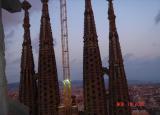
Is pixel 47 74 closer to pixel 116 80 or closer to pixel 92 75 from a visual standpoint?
pixel 92 75

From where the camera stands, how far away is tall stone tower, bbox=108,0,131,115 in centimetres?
7325

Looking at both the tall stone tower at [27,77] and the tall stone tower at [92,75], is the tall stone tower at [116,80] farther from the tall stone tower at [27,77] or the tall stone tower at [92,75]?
the tall stone tower at [27,77]

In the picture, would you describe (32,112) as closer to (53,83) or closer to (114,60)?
(53,83)

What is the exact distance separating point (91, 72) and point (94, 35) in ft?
23.9

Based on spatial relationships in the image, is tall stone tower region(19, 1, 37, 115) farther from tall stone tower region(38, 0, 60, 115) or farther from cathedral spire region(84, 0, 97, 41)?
cathedral spire region(84, 0, 97, 41)

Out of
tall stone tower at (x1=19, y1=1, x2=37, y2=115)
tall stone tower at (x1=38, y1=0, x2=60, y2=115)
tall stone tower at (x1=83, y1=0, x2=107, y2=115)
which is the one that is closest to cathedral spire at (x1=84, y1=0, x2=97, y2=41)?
tall stone tower at (x1=83, y1=0, x2=107, y2=115)

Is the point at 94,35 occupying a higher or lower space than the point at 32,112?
higher

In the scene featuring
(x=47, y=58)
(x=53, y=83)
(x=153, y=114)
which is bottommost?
(x=153, y=114)

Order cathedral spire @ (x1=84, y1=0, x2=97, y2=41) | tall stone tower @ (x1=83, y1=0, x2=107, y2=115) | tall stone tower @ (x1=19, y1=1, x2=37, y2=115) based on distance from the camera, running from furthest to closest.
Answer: tall stone tower @ (x1=19, y1=1, x2=37, y2=115) < cathedral spire @ (x1=84, y1=0, x2=97, y2=41) < tall stone tower @ (x1=83, y1=0, x2=107, y2=115)

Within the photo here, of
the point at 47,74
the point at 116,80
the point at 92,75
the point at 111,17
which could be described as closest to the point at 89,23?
the point at 111,17

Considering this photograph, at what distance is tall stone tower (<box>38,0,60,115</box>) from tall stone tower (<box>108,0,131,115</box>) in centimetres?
1079

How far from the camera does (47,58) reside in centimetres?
7344

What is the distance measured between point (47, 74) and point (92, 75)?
363 inches

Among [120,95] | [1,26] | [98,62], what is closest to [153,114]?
[120,95]
